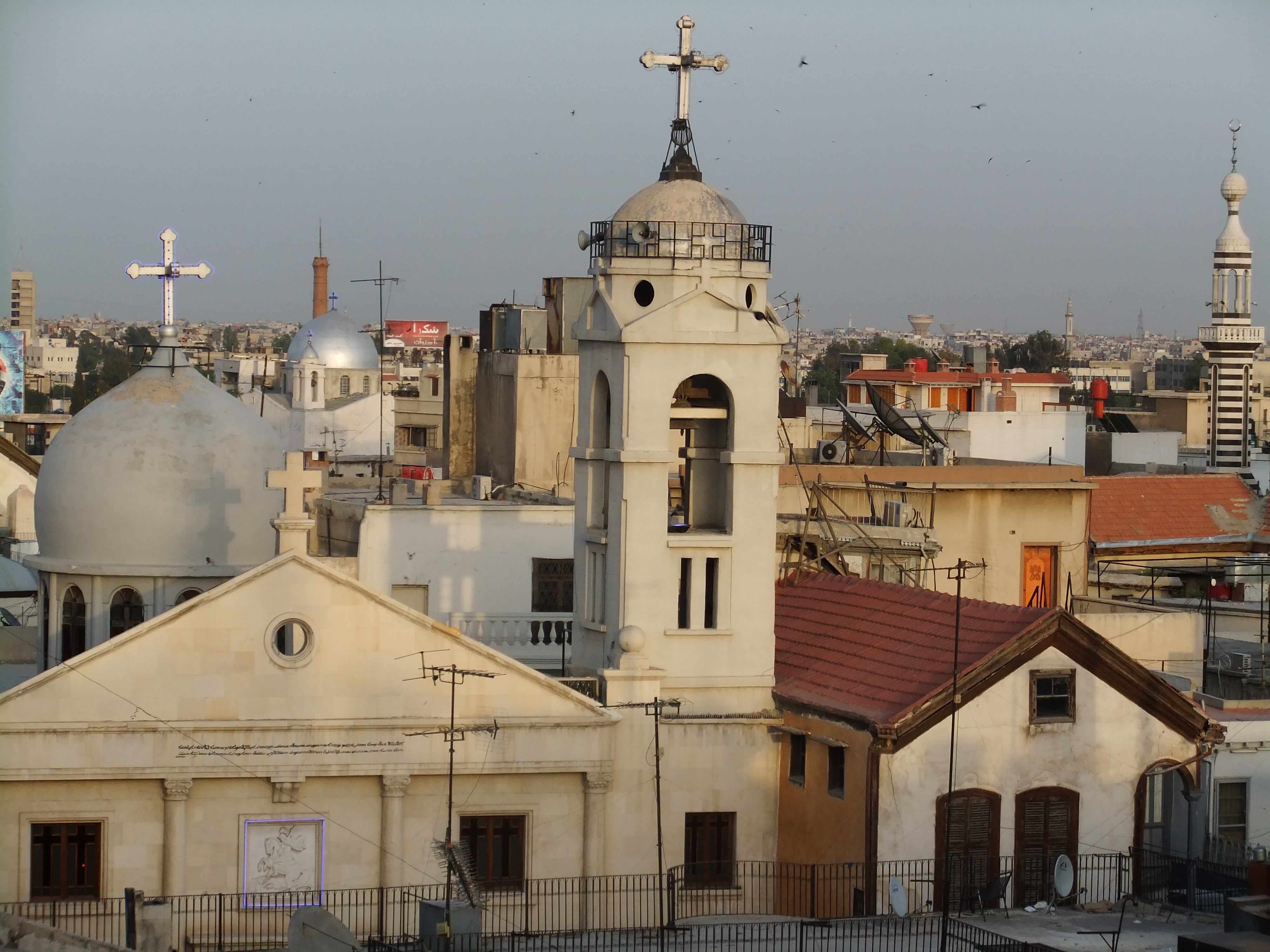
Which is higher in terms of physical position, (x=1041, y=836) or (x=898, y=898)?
(x=1041, y=836)

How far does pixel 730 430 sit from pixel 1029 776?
5.98 meters

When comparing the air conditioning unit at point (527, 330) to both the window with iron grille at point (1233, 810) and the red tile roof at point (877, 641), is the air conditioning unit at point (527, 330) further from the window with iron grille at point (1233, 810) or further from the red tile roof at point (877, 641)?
the window with iron grille at point (1233, 810)

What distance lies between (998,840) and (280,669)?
9.30 meters

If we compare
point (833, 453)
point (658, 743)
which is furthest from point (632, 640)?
point (833, 453)

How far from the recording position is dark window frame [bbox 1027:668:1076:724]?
92.7 ft

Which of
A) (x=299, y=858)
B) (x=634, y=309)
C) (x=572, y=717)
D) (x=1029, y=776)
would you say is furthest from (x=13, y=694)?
(x=1029, y=776)

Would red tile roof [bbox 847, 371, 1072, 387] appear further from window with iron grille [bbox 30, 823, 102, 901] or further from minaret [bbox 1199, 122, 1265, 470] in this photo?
window with iron grille [bbox 30, 823, 102, 901]

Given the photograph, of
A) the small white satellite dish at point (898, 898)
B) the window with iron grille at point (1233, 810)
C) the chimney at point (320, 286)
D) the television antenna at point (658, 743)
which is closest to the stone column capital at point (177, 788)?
the television antenna at point (658, 743)

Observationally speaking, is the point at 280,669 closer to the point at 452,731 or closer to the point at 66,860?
the point at 452,731

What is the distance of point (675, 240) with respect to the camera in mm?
29250

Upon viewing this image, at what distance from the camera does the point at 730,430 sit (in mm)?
29750

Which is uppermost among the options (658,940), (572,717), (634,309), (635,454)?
(634,309)

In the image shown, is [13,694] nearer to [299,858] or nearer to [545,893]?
[299,858]

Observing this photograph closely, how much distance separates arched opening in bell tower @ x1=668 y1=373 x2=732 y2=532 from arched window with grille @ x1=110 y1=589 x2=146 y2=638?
8.71m
